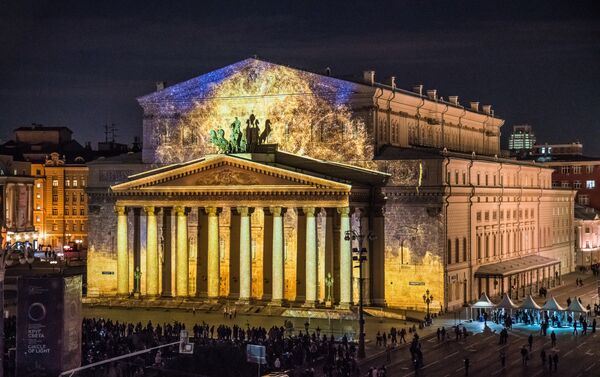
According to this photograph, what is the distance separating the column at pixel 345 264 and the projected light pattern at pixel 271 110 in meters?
7.79

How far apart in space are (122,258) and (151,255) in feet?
9.64

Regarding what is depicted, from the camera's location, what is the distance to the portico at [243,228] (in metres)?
83.8

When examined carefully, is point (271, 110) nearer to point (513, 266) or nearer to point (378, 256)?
point (378, 256)

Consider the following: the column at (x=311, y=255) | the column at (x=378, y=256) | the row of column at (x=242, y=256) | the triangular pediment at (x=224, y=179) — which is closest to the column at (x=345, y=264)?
the row of column at (x=242, y=256)

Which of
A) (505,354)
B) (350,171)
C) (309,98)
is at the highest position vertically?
(309,98)

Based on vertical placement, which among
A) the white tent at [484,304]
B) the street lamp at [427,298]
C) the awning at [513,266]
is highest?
the awning at [513,266]

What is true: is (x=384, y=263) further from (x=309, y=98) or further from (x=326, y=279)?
(x=309, y=98)

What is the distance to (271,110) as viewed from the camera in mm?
92625

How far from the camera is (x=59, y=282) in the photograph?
4916 cm

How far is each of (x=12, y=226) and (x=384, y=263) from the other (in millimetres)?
79261

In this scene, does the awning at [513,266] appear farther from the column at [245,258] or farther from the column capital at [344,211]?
the column at [245,258]

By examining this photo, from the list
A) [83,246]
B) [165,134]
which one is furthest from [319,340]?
[83,246]

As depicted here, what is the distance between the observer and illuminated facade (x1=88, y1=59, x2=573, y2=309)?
3359 inches

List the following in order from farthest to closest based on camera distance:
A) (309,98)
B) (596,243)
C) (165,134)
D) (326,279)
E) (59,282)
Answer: (596,243), (165,134), (309,98), (326,279), (59,282)
